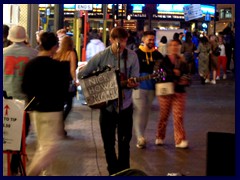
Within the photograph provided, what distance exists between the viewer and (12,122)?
565 centimetres

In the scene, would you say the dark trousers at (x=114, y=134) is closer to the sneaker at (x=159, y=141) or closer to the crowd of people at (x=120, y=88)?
the crowd of people at (x=120, y=88)

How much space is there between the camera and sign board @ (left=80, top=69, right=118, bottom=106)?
5820 mm

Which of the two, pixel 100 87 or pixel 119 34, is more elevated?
pixel 119 34

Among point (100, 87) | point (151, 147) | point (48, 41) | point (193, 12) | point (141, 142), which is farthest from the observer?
point (193, 12)

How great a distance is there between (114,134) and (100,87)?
0.58m

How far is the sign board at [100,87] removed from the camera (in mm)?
5820

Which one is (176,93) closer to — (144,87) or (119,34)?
(144,87)

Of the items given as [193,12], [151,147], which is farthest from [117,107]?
[193,12]

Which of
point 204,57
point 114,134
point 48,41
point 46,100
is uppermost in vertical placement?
point 48,41

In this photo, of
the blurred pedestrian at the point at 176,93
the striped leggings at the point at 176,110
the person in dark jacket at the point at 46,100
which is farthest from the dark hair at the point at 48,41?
the striped leggings at the point at 176,110

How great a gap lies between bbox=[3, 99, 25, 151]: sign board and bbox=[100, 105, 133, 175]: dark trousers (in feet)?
3.09

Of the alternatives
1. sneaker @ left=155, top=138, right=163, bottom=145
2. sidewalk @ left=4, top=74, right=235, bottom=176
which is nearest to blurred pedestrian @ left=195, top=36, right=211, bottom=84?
sidewalk @ left=4, top=74, right=235, bottom=176

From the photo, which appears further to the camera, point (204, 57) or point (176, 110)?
point (204, 57)

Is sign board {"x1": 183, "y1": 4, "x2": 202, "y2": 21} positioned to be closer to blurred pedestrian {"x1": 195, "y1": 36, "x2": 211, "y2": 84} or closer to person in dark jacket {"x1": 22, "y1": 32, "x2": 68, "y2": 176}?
blurred pedestrian {"x1": 195, "y1": 36, "x2": 211, "y2": 84}
